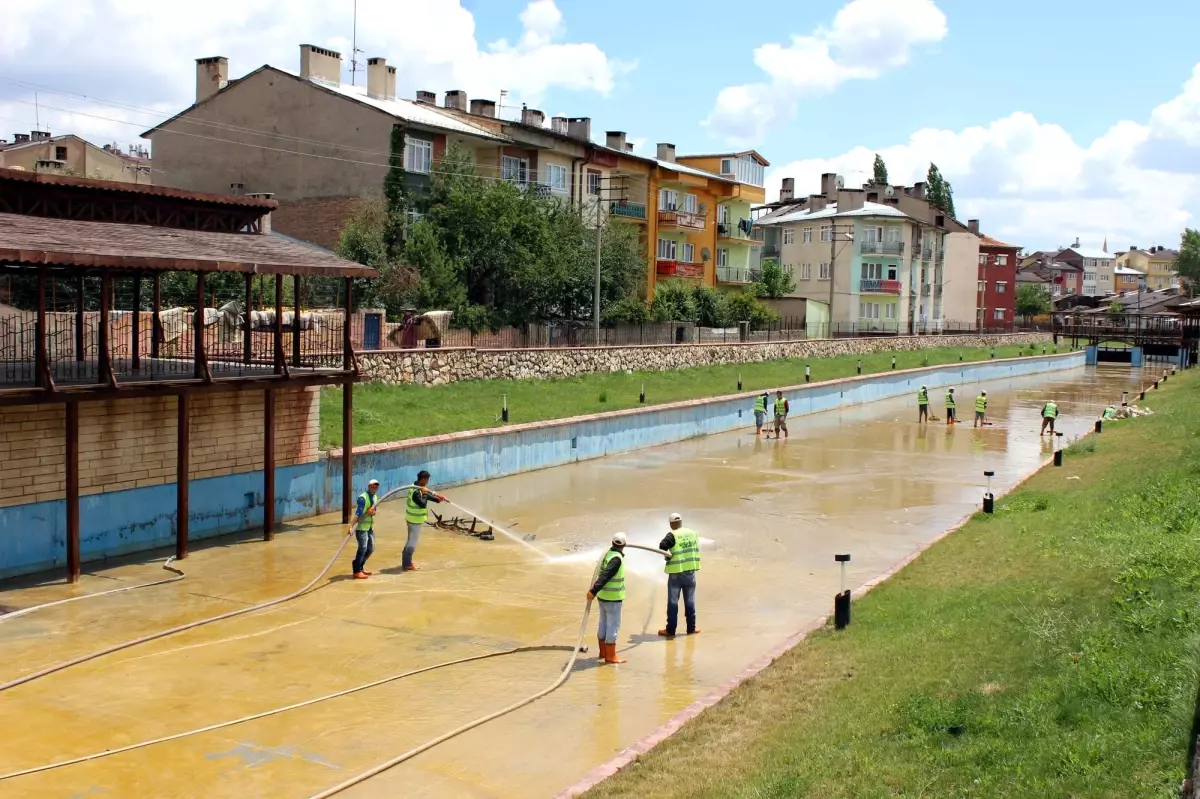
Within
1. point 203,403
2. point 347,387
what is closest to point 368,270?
point 347,387

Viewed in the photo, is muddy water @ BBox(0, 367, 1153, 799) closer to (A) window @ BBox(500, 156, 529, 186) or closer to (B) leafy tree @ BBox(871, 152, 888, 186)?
(A) window @ BBox(500, 156, 529, 186)

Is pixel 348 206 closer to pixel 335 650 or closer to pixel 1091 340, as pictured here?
pixel 335 650

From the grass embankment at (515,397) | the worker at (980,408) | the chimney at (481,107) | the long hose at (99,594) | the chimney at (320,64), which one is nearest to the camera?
the long hose at (99,594)

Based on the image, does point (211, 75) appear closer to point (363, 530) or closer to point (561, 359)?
point (561, 359)

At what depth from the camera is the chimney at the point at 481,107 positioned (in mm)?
61125

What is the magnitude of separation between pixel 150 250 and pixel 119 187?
4.95 meters

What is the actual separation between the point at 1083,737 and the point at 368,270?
1641 cm

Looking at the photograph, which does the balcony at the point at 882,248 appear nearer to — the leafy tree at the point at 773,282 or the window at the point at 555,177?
the leafy tree at the point at 773,282

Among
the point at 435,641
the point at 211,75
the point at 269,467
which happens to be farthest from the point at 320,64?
the point at 435,641

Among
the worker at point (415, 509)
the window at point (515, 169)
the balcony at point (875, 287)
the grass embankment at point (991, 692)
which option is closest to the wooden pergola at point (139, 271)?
the worker at point (415, 509)

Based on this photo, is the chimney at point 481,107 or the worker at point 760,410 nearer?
the worker at point 760,410

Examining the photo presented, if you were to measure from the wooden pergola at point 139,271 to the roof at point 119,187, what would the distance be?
26 mm

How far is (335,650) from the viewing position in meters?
14.0

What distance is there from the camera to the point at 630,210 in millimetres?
65312
